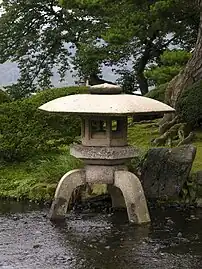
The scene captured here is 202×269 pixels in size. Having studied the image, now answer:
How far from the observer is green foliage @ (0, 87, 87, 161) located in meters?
10.6

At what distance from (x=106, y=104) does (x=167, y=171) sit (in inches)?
73.7

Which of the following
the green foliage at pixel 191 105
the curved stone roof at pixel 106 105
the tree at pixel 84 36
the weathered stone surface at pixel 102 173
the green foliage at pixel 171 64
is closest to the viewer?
the curved stone roof at pixel 106 105

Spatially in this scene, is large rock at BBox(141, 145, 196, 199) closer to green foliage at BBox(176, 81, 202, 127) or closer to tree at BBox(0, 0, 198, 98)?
green foliage at BBox(176, 81, 202, 127)

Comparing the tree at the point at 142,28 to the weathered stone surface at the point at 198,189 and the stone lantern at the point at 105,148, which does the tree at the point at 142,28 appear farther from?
the stone lantern at the point at 105,148

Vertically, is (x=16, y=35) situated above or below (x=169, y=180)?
above

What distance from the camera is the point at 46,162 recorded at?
1028 cm

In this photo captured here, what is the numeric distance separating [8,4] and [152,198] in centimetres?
1485

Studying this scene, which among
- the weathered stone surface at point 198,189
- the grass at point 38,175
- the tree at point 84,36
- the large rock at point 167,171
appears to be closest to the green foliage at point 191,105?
the grass at point 38,175

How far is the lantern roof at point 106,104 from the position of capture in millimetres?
7164

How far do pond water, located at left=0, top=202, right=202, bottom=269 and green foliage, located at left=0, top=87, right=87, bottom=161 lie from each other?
2.18m

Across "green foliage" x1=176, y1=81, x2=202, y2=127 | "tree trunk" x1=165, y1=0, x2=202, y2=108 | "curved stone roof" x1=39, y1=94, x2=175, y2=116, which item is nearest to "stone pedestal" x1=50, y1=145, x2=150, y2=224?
"curved stone roof" x1=39, y1=94, x2=175, y2=116

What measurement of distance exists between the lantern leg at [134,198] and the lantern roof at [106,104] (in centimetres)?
96

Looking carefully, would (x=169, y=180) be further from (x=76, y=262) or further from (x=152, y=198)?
(x=76, y=262)

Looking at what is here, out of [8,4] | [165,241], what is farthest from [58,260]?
[8,4]
